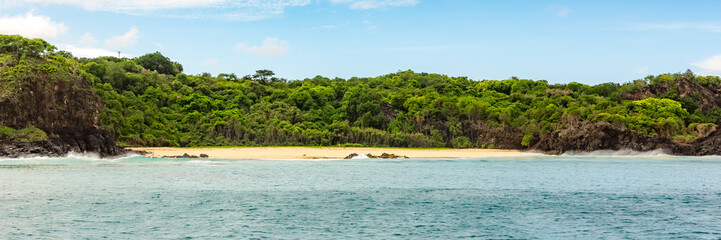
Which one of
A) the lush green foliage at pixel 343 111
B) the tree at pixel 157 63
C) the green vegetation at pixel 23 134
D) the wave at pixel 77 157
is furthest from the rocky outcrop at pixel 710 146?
the tree at pixel 157 63

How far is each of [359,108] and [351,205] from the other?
198 feet

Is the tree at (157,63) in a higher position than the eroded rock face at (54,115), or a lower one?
higher

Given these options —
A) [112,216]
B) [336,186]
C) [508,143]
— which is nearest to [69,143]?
[336,186]

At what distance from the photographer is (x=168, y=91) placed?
3159 inches

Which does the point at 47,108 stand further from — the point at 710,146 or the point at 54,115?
the point at 710,146

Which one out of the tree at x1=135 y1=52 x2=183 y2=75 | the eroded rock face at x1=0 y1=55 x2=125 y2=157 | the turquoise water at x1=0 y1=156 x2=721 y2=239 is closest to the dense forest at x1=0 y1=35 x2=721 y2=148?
the eroded rock face at x1=0 y1=55 x2=125 y2=157

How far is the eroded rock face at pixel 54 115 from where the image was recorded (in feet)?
168

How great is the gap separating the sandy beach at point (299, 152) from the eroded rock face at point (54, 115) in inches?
232

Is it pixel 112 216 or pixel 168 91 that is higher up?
pixel 168 91

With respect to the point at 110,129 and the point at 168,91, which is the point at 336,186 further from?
the point at 168,91

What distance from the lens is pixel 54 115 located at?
5350cm

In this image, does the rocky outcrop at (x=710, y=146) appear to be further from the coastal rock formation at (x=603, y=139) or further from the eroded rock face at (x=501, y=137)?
the eroded rock face at (x=501, y=137)

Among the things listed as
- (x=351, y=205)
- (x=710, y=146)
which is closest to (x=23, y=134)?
(x=351, y=205)

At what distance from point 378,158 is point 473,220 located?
40.1 m
